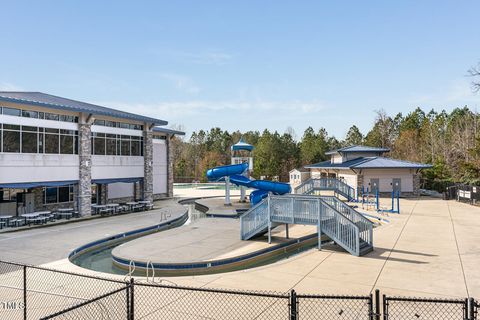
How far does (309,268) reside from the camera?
12.7 meters

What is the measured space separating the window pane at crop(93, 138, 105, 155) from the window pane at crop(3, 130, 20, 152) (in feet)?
21.2

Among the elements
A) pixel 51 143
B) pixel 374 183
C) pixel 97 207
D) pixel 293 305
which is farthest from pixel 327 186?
pixel 293 305

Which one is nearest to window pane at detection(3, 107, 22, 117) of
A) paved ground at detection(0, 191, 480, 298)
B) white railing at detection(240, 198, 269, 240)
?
paved ground at detection(0, 191, 480, 298)

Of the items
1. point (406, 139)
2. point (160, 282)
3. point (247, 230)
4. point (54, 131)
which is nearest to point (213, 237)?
point (247, 230)

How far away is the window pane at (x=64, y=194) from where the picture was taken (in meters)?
28.3

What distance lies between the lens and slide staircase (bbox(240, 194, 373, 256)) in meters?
14.9

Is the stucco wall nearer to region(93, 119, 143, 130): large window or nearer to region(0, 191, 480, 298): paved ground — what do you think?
region(93, 119, 143, 130): large window

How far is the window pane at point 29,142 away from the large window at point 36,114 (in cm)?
122

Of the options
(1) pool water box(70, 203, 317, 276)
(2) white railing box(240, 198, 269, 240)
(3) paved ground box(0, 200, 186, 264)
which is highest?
(2) white railing box(240, 198, 269, 240)

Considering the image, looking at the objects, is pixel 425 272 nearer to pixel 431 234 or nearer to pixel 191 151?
pixel 431 234

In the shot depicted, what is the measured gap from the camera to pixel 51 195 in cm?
2769

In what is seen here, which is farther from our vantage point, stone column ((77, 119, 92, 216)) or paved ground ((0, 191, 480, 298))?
stone column ((77, 119, 92, 216))

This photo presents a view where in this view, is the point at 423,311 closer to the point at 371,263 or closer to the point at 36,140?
the point at 371,263

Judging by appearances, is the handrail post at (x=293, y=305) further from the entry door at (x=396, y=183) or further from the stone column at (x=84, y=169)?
the entry door at (x=396, y=183)
